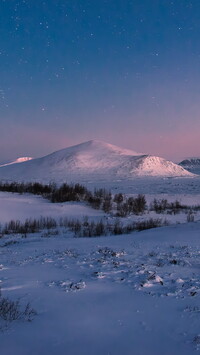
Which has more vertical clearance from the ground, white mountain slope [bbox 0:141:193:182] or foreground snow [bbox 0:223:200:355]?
white mountain slope [bbox 0:141:193:182]

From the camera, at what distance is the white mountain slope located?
4438 cm

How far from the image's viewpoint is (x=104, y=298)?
12.5 ft

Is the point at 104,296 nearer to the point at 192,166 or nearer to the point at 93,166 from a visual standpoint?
the point at 93,166

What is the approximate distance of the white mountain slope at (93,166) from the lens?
44.4 m

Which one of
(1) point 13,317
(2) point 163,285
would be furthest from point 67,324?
(2) point 163,285

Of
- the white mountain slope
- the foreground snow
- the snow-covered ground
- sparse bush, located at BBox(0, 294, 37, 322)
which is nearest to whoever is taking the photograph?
the foreground snow

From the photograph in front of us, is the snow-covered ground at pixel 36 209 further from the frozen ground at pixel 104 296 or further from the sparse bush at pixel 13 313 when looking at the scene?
the sparse bush at pixel 13 313

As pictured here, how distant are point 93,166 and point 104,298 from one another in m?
47.1

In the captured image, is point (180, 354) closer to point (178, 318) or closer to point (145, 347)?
point (145, 347)

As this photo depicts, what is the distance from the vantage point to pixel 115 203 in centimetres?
1767

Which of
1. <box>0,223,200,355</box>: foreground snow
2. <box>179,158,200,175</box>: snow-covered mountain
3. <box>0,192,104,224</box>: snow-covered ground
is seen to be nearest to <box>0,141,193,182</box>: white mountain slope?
<box>179,158,200,175</box>: snow-covered mountain

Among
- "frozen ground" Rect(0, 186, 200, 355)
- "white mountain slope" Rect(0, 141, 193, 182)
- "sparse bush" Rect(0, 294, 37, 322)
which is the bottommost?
"frozen ground" Rect(0, 186, 200, 355)

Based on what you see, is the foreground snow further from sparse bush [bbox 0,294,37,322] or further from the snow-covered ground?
the snow-covered ground

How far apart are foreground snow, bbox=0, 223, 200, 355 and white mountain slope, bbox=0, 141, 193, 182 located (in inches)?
1395
